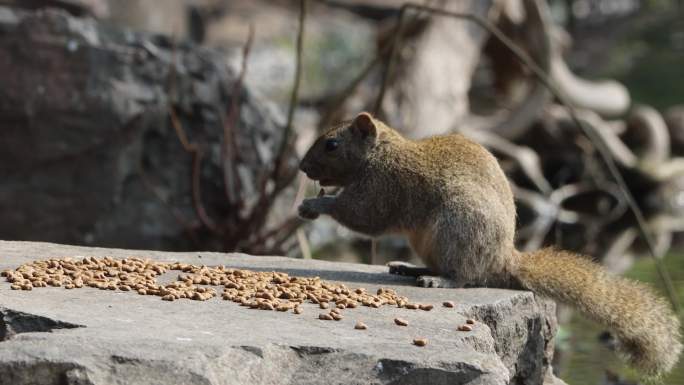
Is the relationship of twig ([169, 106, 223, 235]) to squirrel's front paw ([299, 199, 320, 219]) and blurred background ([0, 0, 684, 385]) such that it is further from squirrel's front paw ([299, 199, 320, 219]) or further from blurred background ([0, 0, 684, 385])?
squirrel's front paw ([299, 199, 320, 219])

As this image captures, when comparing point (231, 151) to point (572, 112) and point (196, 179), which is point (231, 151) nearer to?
point (196, 179)

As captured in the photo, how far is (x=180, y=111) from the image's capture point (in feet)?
29.9

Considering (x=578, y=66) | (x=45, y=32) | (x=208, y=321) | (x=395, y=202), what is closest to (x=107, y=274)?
A: (x=208, y=321)

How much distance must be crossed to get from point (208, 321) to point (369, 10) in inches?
550

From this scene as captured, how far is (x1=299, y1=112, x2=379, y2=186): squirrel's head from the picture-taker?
5.93 meters

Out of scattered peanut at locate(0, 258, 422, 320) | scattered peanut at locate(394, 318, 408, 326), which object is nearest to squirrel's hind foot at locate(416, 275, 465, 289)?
scattered peanut at locate(0, 258, 422, 320)

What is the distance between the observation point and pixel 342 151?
5957 mm

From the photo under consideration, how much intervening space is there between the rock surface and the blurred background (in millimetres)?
2213

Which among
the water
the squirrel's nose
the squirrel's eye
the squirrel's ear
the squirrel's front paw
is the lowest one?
the water

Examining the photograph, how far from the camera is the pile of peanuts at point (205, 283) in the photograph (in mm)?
4656

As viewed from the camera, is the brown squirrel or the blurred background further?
the blurred background

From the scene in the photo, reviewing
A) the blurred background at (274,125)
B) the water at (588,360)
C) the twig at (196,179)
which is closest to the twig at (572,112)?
the blurred background at (274,125)

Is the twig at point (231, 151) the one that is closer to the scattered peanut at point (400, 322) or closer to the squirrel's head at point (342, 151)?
the squirrel's head at point (342, 151)

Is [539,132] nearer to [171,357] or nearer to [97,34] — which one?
[97,34]
